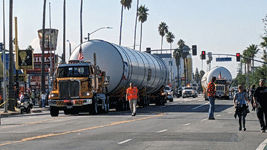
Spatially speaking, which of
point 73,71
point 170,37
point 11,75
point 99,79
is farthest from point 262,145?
point 170,37

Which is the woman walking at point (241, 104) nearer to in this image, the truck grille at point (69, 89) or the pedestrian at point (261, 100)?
the pedestrian at point (261, 100)

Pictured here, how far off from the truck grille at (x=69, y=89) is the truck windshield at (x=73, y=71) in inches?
27.2

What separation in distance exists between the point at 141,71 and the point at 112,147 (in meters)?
26.5

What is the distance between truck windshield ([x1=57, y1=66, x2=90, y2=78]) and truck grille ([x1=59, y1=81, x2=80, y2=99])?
69cm

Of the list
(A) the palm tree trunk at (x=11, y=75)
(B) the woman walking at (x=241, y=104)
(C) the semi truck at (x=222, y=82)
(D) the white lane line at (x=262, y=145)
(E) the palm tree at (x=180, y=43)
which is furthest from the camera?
(E) the palm tree at (x=180, y=43)

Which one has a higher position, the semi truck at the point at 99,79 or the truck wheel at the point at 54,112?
the semi truck at the point at 99,79

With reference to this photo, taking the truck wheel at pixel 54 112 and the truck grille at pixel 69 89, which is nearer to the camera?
the truck grille at pixel 69 89

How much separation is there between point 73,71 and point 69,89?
3.83ft

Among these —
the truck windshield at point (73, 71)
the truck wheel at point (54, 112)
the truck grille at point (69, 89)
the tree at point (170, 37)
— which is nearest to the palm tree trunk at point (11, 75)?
the truck wheel at point (54, 112)

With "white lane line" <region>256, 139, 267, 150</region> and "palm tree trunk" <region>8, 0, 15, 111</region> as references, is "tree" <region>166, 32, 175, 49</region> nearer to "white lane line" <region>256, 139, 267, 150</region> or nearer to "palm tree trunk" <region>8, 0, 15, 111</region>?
"palm tree trunk" <region>8, 0, 15, 111</region>

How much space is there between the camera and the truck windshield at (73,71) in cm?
3136

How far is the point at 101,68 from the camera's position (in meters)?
34.4

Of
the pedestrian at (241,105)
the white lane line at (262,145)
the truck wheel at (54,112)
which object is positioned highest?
the pedestrian at (241,105)

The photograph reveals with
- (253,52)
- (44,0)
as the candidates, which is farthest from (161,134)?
(253,52)
